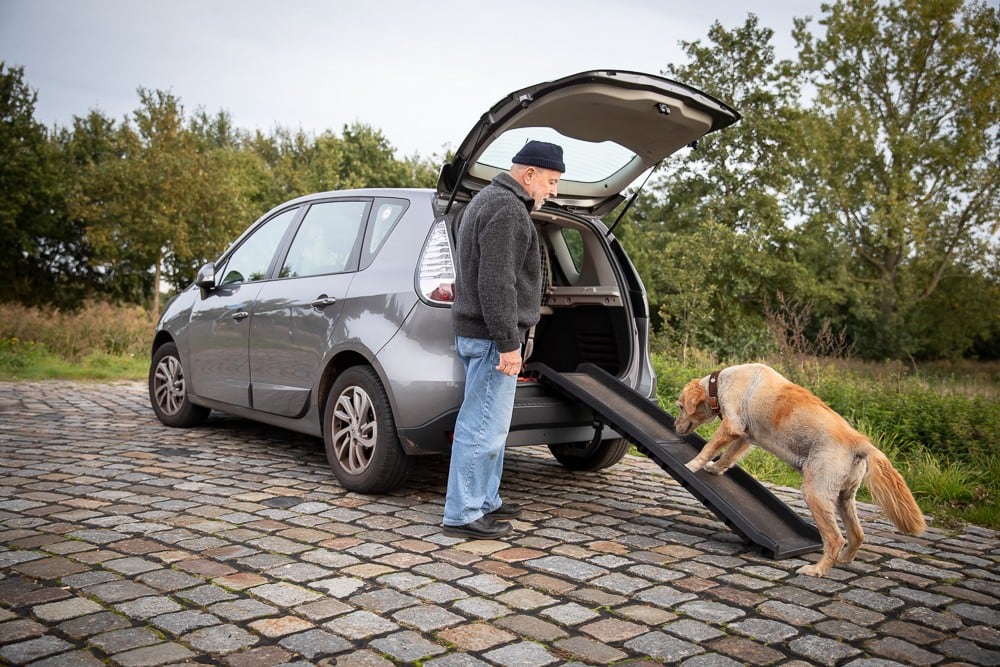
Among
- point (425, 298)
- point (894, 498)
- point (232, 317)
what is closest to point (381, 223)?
point (425, 298)

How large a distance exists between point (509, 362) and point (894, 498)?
1913 millimetres

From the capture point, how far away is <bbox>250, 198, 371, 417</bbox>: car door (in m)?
5.46

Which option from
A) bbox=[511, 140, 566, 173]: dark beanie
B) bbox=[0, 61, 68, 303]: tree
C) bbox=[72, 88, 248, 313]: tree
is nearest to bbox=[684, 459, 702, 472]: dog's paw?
bbox=[511, 140, 566, 173]: dark beanie

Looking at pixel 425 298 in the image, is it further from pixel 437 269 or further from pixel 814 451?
pixel 814 451

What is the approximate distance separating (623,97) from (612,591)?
2.56 meters

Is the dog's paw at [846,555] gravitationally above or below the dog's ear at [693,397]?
below

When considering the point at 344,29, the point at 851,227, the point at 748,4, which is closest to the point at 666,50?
the point at 748,4

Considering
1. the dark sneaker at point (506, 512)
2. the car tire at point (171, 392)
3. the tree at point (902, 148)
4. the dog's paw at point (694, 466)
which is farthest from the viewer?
the tree at point (902, 148)

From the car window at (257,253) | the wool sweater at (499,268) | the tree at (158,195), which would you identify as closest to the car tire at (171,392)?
the car window at (257,253)

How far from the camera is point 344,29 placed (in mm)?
11711

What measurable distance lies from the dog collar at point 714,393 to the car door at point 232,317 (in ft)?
11.0

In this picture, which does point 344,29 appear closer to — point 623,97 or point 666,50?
point 623,97

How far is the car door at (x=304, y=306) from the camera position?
5.46m

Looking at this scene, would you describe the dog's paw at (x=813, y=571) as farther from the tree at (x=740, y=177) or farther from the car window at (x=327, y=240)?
the tree at (x=740, y=177)
